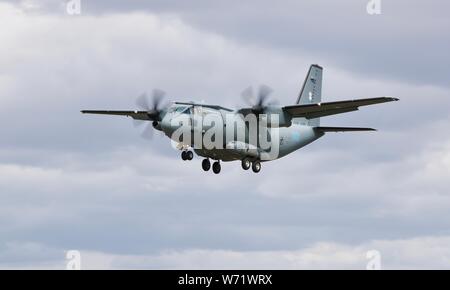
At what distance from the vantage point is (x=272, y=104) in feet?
221

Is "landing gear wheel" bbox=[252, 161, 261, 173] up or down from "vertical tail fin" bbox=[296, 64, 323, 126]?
down

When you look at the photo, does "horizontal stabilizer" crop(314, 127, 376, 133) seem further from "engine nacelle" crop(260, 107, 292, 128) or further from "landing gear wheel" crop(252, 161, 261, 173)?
"landing gear wheel" crop(252, 161, 261, 173)

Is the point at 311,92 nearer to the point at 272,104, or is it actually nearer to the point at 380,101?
the point at 272,104

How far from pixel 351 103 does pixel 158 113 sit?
1305 cm

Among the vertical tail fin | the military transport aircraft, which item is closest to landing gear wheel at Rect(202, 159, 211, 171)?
the military transport aircraft

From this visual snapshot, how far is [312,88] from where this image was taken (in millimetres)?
78375

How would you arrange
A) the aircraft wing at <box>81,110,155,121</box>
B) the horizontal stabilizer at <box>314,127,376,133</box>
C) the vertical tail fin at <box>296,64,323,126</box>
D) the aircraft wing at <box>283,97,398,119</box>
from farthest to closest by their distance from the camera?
the vertical tail fin at <box>296,64,323,126</box>
the aircraft wing at <box>81,110,155,121</box>
the horizontal stabilizer at <box>314,127,376,133</box>
the aircraft wing at <box>283,97,398,119</box>

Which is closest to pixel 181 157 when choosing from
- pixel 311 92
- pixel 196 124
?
pixel 196 124

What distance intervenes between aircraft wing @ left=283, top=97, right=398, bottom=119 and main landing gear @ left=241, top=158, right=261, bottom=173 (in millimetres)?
4106

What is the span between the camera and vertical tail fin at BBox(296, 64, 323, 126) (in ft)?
253

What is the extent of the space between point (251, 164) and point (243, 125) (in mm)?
2915

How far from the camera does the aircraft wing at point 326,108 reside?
62.8m

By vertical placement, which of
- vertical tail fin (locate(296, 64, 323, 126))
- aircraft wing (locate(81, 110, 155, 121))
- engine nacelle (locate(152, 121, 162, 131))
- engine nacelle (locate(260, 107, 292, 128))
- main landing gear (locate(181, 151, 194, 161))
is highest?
vertical tail fin (locate(296, 64, 323, 126))

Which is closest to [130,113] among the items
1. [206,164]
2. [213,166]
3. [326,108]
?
[206,164]
